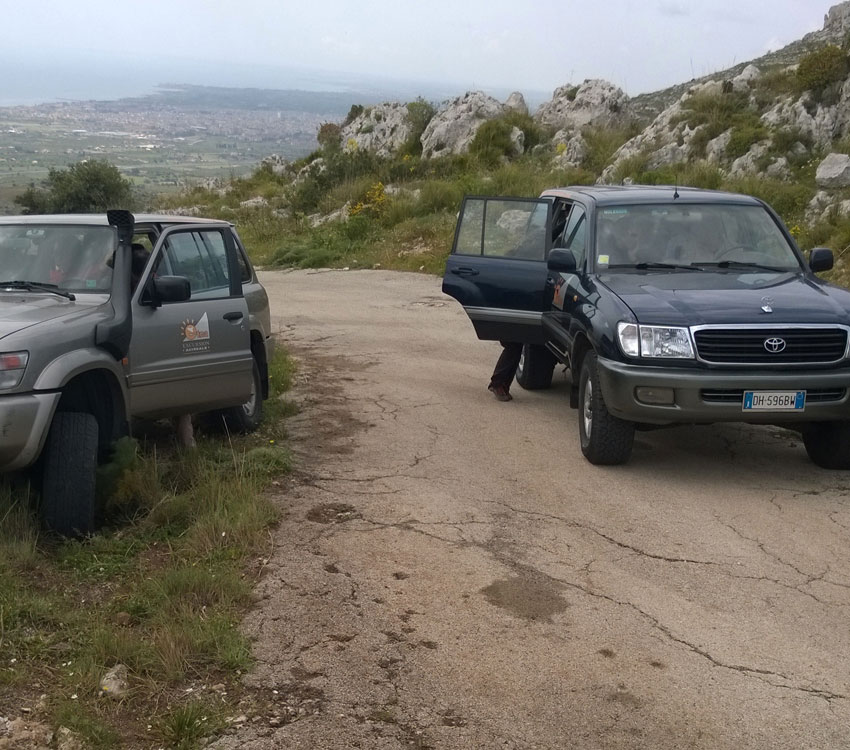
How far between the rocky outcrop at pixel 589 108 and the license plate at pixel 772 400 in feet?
81.8

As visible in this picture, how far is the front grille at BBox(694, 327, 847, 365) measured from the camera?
6855 mm

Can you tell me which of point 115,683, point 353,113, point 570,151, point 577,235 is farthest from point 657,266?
point 353,113

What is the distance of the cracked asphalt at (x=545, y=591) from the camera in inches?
Result: 155

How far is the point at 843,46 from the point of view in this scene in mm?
21359

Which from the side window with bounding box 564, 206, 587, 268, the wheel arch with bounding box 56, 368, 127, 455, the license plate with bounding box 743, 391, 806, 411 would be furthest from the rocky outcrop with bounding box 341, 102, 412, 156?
the wheel arch with bounding box 56, 368, 127, 455

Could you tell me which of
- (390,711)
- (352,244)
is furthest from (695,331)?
(352,244)

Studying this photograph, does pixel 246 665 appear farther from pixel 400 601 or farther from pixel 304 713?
pixel 400 601

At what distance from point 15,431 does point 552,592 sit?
2.59 meters

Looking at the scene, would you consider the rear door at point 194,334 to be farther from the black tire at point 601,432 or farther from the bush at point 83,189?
the bush at point 83,189

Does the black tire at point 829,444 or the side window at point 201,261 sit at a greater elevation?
the side window at point 201,261

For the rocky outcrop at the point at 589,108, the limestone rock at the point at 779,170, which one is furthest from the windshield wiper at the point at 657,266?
the rocky outcrop at the point at 589,108

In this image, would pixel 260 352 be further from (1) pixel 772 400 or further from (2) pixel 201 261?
(1) pixel 772 400

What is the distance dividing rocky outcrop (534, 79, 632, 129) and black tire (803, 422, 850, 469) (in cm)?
2423

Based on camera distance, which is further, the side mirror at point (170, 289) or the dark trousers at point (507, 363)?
the dark trousers at point (507, 363)
